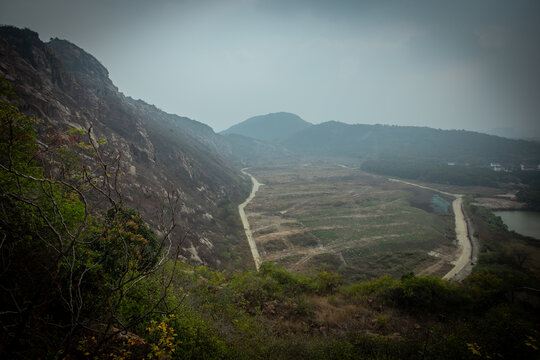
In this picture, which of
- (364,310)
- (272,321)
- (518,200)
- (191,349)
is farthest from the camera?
(518,200)

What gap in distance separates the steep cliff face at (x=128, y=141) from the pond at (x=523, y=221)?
2237 inches

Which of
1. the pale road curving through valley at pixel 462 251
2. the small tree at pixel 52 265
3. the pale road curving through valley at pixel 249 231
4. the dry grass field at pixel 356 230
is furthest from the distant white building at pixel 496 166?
the small tree at pixel 52 265

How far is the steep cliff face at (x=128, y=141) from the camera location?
91.0 ft

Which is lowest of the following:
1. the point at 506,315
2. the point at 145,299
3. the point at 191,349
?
the point at 506,315

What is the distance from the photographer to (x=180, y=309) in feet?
23.7

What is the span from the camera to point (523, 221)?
50.4 meters

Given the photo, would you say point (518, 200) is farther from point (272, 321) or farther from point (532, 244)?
point (272, 321)

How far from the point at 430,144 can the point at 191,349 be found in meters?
240

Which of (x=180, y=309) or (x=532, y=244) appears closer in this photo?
(x=180, y=309)

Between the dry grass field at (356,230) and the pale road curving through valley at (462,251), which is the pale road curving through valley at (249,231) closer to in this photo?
the dry grass field at (356,230)

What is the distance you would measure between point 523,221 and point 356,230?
141 ft

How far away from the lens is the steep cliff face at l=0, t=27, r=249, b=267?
27750 millimetres

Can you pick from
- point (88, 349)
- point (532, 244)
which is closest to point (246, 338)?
point (88, 349)

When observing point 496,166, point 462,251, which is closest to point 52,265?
point 462,251
